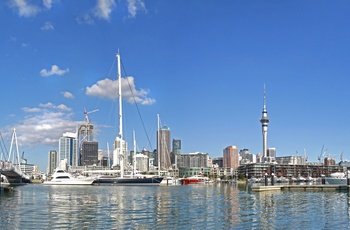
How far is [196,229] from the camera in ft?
119

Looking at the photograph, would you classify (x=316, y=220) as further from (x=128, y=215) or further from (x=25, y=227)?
(x=25, y=227)

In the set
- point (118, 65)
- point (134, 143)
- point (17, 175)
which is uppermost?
point (118, 65)

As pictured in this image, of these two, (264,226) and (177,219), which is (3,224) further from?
(264,226)

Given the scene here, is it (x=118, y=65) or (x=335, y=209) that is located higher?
(x=118, y=65)

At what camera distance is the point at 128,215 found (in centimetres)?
4566

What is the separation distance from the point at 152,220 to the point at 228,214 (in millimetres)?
9599

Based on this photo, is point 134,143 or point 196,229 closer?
point 196,229

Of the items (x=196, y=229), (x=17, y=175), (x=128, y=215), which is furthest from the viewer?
(x=17, y=175)

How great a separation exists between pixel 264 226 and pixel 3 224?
2380cm

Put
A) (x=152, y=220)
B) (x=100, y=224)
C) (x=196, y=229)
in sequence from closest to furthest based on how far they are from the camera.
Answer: (x=196, y=229), (x=100, y=224), (x=152, y=220)

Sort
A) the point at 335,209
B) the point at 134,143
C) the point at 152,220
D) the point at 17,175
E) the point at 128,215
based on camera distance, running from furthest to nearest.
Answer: the point at 134,143
the point at 17,175
the point at 335,209
the point at 128,215
the point at 152,220

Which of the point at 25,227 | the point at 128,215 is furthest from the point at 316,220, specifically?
the point at 25,227

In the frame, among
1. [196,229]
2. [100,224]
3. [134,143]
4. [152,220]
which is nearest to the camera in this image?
[196,229]

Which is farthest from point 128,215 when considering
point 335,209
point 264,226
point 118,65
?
point 118,65
